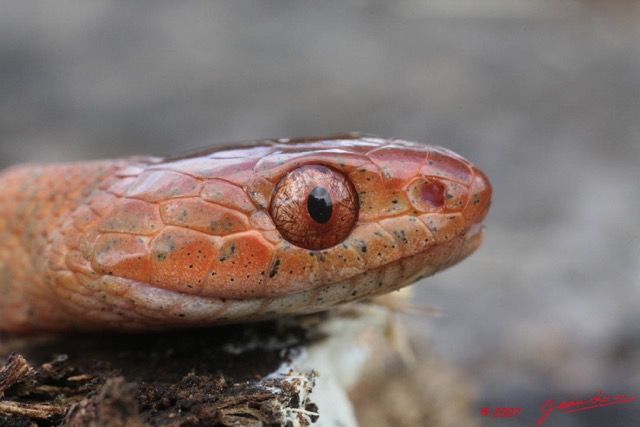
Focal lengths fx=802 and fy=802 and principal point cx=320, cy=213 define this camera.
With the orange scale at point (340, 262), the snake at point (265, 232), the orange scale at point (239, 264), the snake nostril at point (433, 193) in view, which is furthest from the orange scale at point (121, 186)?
the snake nostril at point (433, 193)

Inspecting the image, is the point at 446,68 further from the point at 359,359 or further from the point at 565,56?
the point at 359,359

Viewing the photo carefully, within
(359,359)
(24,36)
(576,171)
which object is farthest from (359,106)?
(359,359)

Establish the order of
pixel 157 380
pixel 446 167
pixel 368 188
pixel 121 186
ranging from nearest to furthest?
pixel 157 380
pixel 368 188
pixel 446 167
pixel 121 186

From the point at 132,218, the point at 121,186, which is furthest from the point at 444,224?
the point at 121,186

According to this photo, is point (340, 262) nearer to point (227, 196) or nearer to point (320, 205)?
point (320, 205)

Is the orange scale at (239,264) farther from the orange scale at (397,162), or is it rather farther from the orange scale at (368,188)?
the orange scale at (397,162)

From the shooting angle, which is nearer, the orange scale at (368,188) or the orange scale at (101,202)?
the orange scale at (368,188)

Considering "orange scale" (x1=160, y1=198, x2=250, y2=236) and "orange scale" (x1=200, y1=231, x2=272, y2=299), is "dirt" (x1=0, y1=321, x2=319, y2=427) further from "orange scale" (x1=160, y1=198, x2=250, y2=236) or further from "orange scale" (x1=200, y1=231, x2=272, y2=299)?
"orange scale" (x1=160, y1=198, x2=250, y2=236)
